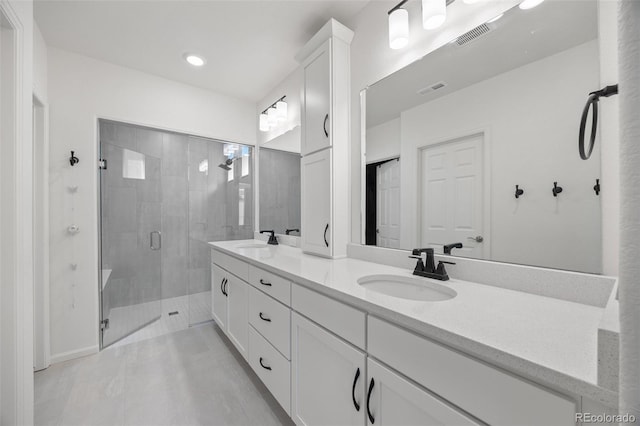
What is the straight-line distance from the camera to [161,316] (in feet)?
9.41

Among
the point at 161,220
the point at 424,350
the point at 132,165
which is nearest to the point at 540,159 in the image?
the point at 424,350

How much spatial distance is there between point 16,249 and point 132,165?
1760 millimetres

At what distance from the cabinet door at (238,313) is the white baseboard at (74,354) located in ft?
3.91

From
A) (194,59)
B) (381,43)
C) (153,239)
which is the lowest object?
(153,239)

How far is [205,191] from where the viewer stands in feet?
10.2

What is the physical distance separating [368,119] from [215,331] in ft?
8.17

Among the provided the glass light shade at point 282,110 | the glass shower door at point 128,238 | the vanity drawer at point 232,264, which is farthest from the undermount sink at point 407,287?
the glass shower door at point 128,238

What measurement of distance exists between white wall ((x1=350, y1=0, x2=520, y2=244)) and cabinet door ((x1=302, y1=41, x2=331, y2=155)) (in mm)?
183

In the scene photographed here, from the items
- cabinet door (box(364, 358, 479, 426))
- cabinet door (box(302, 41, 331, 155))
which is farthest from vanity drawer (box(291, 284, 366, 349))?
cabinet door (box(302, 41, 331, 155))

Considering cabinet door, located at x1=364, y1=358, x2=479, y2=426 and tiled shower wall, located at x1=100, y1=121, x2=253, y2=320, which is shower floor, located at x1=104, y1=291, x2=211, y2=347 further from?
cabinet door, located at x1=364, y1=358, x2=479, y2=426

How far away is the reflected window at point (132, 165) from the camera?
2564 mm

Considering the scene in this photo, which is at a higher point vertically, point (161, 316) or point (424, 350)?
point (424, 350)

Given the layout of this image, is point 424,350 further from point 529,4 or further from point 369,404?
point 529,4

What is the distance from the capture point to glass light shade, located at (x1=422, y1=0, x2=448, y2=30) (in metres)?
1.20
